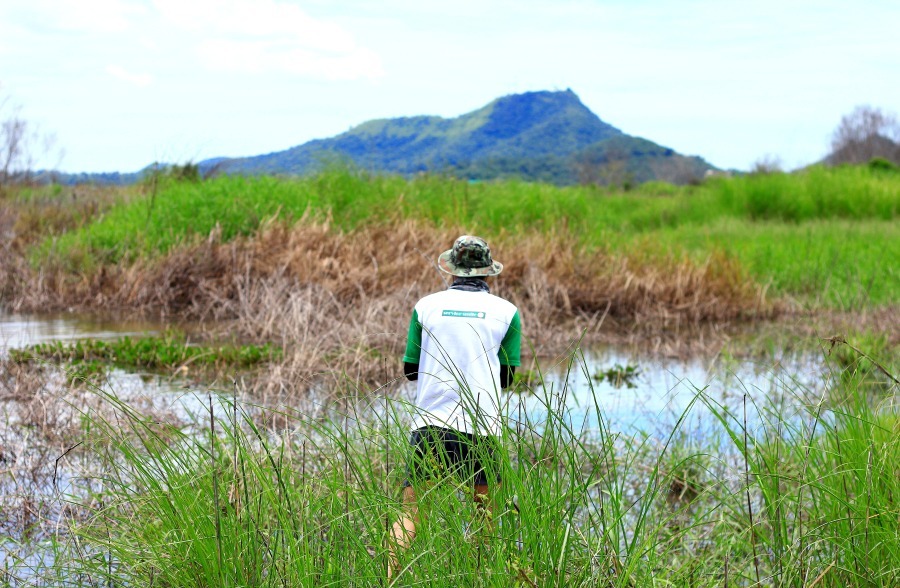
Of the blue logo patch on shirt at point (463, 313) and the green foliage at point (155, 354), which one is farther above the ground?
the blue logo patch on shirt at point (463, 313)

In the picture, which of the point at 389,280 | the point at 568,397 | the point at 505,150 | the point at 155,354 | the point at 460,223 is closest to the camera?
the point at 568,397

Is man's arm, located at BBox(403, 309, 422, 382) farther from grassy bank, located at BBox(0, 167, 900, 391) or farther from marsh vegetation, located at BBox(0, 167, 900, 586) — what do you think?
grassy bank, located at BBox(0, 167, 900, 391)

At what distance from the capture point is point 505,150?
399ft

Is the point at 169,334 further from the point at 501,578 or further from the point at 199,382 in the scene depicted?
the point at 501,578

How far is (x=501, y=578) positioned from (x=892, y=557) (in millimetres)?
1450

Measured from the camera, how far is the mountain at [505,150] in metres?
17.0

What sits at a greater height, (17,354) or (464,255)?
(464,255)

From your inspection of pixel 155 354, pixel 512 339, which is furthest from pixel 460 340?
pixel 155 354

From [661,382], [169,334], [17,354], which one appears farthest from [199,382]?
[661,382]

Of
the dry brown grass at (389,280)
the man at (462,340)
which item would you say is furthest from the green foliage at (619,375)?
the man at (462,340)

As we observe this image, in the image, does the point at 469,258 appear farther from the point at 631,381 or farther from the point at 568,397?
the point at 631,381

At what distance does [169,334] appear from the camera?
33.6 feet

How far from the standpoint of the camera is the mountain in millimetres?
16984

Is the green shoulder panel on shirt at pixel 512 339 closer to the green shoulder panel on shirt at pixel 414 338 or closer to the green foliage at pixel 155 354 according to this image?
the green shoulder panel on shirt at pixel 414 338
